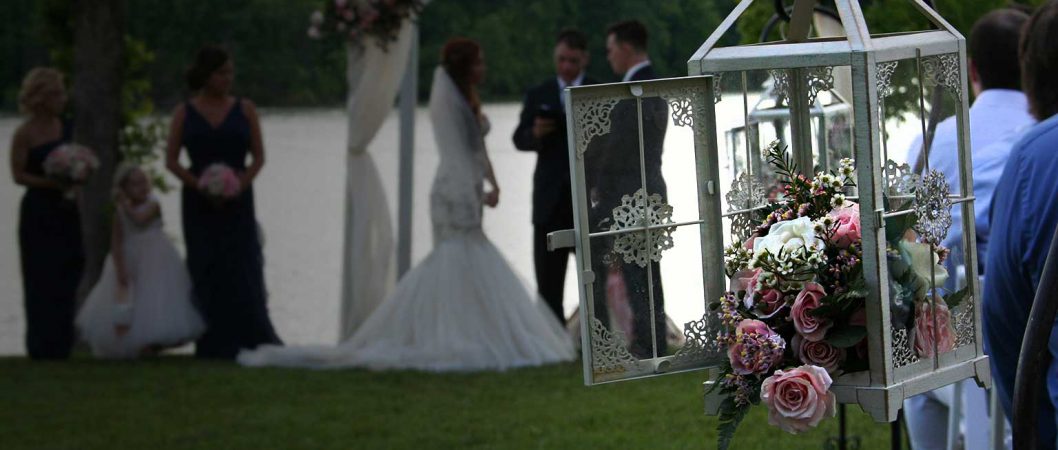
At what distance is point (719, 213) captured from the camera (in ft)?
7.78

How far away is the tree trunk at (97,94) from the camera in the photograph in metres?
9.19

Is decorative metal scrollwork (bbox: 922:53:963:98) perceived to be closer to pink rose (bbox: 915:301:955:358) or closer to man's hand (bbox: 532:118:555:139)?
pink rose (bbox: 915:301:955:358)

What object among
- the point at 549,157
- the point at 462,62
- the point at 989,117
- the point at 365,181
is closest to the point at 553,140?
the point at 549,157

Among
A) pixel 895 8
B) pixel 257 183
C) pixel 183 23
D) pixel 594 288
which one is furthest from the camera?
pixel 257 183

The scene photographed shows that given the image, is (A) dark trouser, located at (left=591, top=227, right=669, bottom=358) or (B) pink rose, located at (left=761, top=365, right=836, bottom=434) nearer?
(B) pink rose, located at (left=761, top=365, right=836, bottom=434)

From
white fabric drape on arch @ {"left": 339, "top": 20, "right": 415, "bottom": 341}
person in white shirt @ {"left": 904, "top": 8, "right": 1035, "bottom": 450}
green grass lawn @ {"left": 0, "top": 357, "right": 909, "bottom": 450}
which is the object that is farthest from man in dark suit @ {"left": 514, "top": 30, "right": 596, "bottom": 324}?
person in white shirt @ {"left": 904, "top": 8, "right": 1035, "bottom": 450}

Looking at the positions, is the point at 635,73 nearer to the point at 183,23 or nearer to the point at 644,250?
the point at 644,250

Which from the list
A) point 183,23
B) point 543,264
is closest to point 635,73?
point 543,264

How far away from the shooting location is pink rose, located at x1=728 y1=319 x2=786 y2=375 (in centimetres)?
220

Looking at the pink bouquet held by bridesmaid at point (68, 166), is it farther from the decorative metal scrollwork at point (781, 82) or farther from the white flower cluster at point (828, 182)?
the white flower cluster at point (828, 182)

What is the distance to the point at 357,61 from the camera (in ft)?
27.4

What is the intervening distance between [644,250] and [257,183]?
2776cm

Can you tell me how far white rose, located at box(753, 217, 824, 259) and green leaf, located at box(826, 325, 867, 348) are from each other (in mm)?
129

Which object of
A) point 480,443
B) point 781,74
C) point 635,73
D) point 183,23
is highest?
point 183,23
